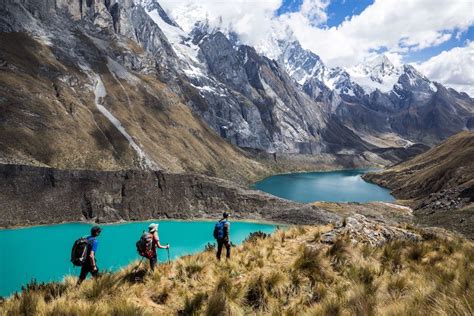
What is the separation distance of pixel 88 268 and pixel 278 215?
81.0 metres

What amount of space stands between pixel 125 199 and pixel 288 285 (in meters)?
80.0

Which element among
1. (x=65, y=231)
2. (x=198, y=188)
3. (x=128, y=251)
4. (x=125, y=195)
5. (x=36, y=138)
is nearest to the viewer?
(x=128, y=251)

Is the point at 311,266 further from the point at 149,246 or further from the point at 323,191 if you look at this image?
the point at 323,191

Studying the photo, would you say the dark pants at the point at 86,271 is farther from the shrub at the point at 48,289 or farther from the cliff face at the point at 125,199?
the cliff face at the point at 125,199

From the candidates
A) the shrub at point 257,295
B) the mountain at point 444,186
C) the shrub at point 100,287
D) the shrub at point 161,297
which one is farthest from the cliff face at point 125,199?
the shrub at point 257,295

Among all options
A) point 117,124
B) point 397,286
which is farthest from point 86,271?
point 117,124

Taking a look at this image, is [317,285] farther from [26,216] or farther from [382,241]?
[26,216]

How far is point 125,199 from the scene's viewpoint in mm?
88750

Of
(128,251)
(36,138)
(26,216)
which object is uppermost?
(36,138)

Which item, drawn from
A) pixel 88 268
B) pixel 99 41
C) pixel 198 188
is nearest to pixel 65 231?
pixel 198 188

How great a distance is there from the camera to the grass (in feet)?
26.0

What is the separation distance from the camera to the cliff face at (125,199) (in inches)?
3066

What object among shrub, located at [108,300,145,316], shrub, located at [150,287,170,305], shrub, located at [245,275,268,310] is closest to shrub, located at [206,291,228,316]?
shrub, located at [245,275,268,310]

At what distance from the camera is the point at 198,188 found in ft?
326
